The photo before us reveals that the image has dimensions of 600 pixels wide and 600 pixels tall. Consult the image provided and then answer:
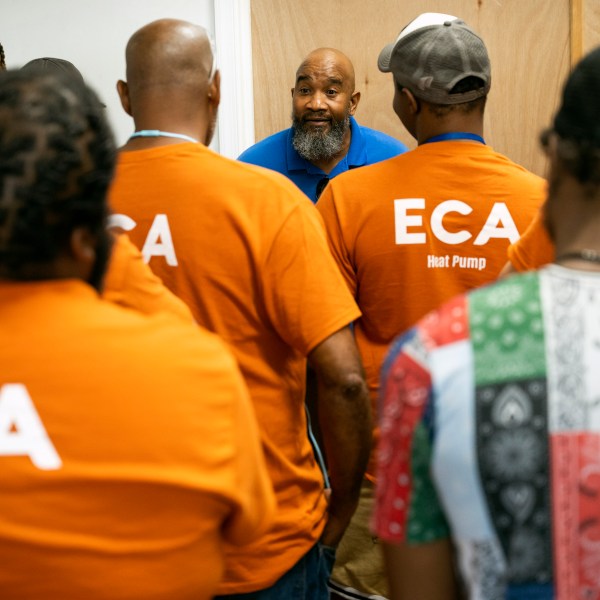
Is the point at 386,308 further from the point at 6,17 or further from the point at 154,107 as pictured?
the point at 6,17

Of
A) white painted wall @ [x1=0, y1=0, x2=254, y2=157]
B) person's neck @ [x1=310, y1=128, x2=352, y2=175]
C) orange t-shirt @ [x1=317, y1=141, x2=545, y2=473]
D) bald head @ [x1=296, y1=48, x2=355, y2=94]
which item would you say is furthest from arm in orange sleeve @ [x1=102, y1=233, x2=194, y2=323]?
white painted wall @ [x1=0, y1=0, x2=254, y2=157]

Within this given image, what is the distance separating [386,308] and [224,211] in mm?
609

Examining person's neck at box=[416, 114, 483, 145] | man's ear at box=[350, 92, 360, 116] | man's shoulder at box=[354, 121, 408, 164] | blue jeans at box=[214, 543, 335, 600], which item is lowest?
blue jeans at box=[214, 543, 335, 600]

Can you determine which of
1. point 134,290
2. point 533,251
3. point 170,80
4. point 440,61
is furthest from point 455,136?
point 134,290

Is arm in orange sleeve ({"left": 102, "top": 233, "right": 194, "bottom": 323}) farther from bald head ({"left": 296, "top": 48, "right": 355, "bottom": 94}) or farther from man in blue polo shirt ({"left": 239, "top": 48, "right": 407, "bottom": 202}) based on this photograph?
bald head ({"left": 296, "top": 48, "right": 355, "bottom": 94})

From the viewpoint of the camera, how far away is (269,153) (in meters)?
3.23

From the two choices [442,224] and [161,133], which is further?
[442,224]

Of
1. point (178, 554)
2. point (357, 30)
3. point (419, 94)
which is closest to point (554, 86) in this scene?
point (357, 30)

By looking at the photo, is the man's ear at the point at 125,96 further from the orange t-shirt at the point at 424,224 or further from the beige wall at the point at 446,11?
the beige wall at the point at 446,11

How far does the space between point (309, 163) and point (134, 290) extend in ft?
6.30

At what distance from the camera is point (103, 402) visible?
92cm

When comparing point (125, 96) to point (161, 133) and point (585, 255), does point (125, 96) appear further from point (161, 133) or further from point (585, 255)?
point (585, 255)

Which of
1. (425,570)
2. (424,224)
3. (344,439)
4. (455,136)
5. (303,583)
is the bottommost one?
(303,583)

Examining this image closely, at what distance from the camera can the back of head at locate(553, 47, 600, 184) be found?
97cm
